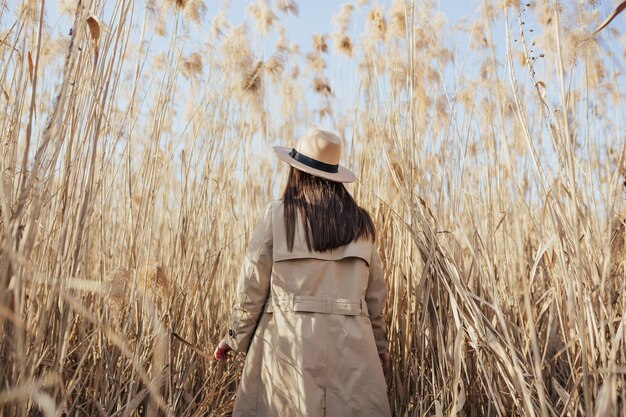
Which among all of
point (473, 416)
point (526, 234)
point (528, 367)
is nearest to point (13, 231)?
point (528, 367)

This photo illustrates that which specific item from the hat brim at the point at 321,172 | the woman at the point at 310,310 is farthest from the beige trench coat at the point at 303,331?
the hat brim at the point at 321,172

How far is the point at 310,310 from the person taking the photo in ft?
6.12

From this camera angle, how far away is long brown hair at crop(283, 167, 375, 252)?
190 centimetres

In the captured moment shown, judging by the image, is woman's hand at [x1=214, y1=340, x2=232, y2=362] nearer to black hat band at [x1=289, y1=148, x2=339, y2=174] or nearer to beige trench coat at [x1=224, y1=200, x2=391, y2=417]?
beige trench coat at [x1=224, y1=200, x2=391, y2=417]

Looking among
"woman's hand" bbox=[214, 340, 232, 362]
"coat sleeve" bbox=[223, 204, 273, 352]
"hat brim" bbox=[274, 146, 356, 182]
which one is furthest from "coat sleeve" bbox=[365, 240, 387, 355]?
"woman's hand" bbox=[214, 340, 232, 362]

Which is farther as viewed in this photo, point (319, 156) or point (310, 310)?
point (319, 156)

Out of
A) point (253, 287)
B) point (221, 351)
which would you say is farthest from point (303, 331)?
point (221, 351)

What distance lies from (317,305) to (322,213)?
280mm

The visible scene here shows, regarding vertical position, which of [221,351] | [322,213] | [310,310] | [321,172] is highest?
[321,172]

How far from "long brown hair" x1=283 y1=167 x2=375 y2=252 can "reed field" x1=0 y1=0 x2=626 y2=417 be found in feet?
0.40

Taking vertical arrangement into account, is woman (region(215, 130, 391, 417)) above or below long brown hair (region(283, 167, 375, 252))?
below

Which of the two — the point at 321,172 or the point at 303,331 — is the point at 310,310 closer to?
the point at 303,331

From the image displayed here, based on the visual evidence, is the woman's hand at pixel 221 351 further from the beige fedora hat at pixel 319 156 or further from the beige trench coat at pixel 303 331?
the beige fedora hat at pixel 319 156

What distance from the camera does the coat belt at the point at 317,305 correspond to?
6.13 feet
